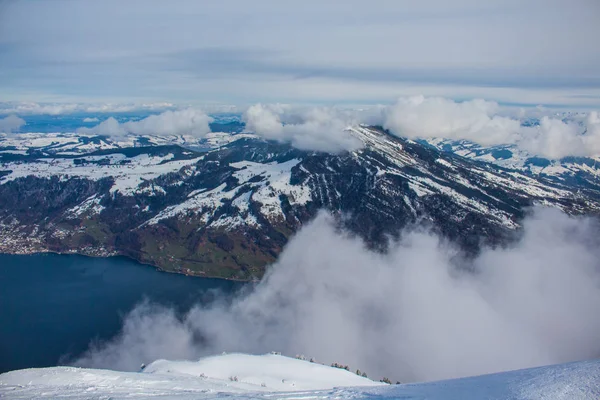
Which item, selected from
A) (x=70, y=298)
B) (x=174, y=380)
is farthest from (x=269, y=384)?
(x=70, y=298)

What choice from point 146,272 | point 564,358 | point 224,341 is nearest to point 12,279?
point 146,272

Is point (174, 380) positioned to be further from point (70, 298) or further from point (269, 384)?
point (70, 298)

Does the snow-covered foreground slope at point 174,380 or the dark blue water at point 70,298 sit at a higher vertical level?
the snow-covered foreground slope at point 174,380

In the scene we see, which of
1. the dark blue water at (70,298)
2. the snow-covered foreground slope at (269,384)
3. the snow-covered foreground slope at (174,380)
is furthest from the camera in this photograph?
the dark blue water at (70,298)

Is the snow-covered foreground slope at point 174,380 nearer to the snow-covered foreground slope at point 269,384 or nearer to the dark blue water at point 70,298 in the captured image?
the snow-covered foreground slope at point 269,384

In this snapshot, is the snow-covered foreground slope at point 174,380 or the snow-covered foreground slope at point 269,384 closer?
the snow-covered foreground slope at point 269,384

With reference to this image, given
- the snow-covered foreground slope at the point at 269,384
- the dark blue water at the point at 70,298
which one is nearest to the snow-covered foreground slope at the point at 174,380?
the snow-covered foreground slope at the point at 269,384
